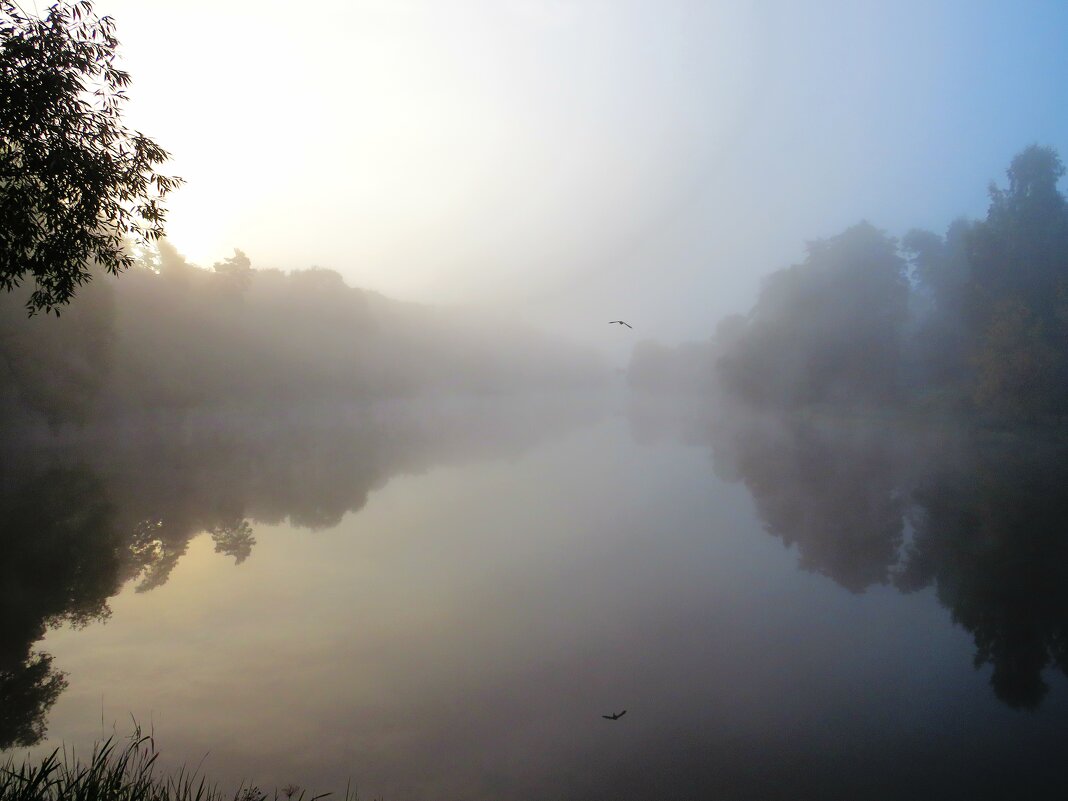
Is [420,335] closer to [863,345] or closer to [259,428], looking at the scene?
[259,428]

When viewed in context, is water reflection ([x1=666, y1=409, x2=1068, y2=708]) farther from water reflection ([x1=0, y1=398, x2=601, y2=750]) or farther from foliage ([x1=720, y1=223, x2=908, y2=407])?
foliage ([x1=720, y1=223, x2=908, y2=407])

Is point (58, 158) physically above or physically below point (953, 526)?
above

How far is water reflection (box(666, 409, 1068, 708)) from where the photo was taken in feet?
34.6

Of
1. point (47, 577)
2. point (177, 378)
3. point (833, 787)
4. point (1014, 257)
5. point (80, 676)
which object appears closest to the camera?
point (833, 787)

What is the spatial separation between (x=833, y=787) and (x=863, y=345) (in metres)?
60.8

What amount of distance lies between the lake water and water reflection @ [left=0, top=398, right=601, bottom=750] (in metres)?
0.14

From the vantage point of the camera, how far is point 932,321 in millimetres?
56625

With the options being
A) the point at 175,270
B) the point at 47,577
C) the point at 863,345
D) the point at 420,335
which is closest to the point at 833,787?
the point at 47,577

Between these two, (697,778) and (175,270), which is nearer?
(697,778)

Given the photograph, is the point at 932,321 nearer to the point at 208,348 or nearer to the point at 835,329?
the point at 835,329

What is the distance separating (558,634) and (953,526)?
584 inches

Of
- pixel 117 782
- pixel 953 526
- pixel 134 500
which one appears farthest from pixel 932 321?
pixel 117 782

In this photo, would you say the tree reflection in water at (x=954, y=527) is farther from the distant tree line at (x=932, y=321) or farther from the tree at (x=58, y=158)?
the tree at (x=58, y=158)

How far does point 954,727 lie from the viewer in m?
7.66
